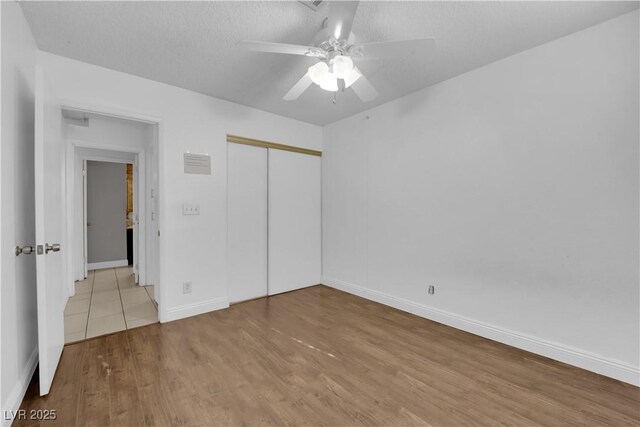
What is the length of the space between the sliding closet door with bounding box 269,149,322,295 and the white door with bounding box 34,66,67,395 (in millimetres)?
2074

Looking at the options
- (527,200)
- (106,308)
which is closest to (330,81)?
(527,200)

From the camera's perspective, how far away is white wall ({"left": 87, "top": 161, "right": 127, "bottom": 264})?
213 inches

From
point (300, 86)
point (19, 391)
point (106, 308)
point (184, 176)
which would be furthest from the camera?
point (106, 308)

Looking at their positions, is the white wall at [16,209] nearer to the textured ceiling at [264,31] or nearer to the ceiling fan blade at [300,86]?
the textured ceiling at [264,31]

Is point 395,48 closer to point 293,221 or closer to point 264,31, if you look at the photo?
point 264,31

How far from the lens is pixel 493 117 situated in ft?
8.02

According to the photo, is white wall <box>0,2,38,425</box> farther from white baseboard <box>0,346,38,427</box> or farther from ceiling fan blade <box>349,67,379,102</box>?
ceiling fan blade <box>349,67,379,102</box>

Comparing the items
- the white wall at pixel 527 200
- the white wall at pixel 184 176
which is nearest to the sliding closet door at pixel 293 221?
the white wall at pixel 184 176

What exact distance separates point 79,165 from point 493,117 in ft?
18.2

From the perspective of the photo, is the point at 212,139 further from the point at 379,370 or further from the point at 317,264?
the point at 379,370

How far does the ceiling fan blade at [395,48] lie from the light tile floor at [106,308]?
9.98 feet

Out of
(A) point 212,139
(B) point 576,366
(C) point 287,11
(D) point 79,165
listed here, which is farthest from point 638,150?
(D) point 79,165

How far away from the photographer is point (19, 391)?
1614 millimetres

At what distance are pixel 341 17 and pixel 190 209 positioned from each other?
2.28 meters
